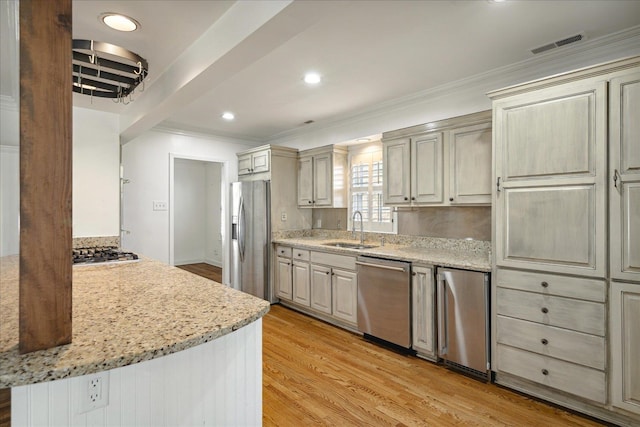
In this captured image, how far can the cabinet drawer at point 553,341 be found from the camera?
1993mm

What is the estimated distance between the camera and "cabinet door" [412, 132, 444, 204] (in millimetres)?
3064

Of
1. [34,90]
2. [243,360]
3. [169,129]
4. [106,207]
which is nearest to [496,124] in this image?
[243,360]

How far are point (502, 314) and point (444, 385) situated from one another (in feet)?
2.23

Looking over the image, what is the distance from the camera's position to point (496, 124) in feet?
7.91

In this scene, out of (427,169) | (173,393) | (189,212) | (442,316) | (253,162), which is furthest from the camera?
(189,212)

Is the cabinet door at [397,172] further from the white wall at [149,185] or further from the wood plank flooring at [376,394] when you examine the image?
the white wall at [149,185]

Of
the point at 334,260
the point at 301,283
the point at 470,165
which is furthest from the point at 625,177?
the point at 301,283

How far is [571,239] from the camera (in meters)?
2.09

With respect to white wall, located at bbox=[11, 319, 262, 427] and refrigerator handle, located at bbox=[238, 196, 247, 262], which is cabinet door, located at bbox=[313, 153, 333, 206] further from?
white wall, located at bbox=[11, 319, 262, 427]

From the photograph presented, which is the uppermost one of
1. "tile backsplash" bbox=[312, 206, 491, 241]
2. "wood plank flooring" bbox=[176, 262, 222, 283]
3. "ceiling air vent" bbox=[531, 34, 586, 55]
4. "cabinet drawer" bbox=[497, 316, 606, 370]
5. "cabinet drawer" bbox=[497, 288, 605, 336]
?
"ceiling air vent" bbox=[531, 34, 586, 55]

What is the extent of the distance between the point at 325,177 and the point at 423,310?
86.7 inches

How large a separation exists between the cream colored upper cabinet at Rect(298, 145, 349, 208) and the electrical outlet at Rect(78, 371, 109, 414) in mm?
3475

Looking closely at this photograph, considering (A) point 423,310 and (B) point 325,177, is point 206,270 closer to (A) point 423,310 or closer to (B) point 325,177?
(B) point 325,177

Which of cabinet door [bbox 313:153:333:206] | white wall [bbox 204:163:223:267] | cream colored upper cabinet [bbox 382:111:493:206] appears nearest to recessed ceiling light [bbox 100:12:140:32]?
cream colored upper cabinet [bbox 382:111:493:206]
